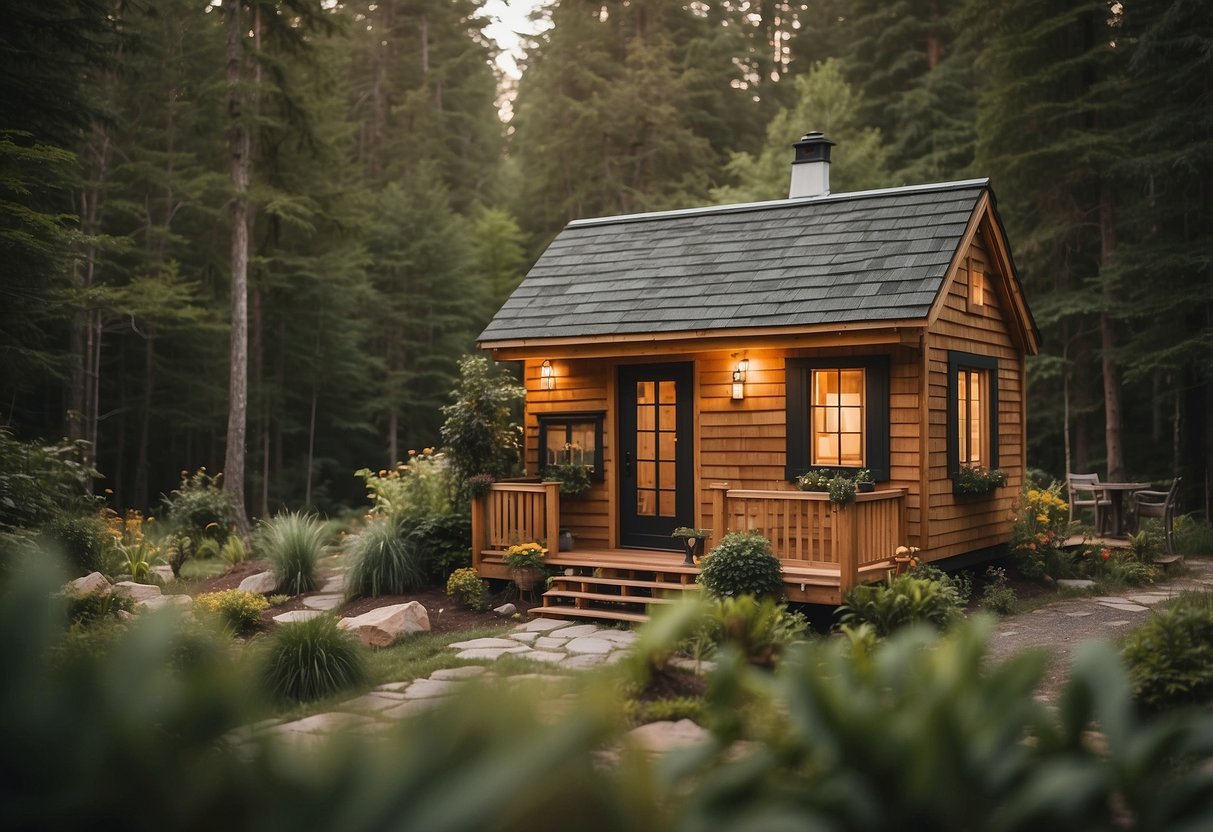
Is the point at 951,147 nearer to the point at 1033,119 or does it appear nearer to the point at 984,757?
the point at 1033,119

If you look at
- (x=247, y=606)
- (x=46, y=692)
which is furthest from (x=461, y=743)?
(x=247, y=606)

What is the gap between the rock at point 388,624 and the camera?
29.1ft

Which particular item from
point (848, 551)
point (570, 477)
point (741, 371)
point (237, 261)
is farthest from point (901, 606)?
point (237, 261)

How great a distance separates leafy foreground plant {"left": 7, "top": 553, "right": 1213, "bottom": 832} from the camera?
181cm

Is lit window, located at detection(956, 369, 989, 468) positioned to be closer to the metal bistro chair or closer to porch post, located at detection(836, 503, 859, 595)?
porch post, located at detection(836, 503, 859, 595)

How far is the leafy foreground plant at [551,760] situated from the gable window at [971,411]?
7.98 metres

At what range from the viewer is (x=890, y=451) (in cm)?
1012

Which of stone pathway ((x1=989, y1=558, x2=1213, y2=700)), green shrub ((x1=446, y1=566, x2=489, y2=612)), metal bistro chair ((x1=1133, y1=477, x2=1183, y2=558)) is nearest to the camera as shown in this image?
stone pathway ((x1=989, y1=558, x2=1213, y2=700))

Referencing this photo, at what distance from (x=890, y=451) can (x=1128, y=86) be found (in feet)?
32.1

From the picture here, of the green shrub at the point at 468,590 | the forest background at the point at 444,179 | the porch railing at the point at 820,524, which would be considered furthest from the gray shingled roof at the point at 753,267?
the forest background at the point at 444,179

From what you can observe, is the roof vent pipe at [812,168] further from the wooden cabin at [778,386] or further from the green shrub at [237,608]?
the green shrub at [237,608]

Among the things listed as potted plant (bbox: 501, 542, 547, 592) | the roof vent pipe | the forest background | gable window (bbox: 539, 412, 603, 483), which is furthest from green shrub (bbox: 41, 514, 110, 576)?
the roof vent pipe

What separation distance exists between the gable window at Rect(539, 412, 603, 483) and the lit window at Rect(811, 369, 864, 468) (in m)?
2.51

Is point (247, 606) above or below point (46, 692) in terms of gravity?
below
